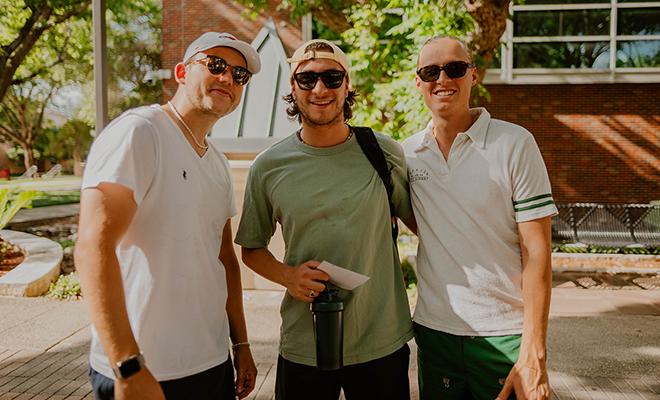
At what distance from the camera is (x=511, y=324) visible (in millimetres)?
2391

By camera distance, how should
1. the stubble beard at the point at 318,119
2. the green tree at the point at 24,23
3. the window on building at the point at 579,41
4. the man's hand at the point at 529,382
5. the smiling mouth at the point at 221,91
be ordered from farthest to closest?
the green tree at the point at 24,23
the window on building at the point at 579,41
the stubble beard at the point at 318,119
the smiling mouth at the point at 221,91
the man's hand at the point at 529,382

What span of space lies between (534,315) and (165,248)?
4.81ft

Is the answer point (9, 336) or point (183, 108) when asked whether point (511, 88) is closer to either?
point (9, 336)

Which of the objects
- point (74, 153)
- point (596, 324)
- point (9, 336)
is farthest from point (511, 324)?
point (74, 153)

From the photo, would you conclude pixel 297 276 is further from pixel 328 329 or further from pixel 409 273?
pixel 409 273

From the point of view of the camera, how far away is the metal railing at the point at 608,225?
11000mm

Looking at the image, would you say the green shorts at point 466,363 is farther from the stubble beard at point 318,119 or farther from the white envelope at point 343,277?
the stubble beard at point 318,119

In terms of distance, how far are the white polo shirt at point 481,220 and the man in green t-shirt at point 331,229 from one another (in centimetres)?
21

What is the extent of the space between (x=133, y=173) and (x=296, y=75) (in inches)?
39.9

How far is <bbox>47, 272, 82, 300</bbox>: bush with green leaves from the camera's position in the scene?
24.6 feet

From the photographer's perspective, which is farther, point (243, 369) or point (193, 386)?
point (243, 369)

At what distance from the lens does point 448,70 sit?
2494 mm

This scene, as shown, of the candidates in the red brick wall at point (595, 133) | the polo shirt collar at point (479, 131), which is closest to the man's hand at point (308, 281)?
the polo shirt collar at point (479, 131)

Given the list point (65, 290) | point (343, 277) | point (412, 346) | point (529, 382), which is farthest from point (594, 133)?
point (343, 277)
